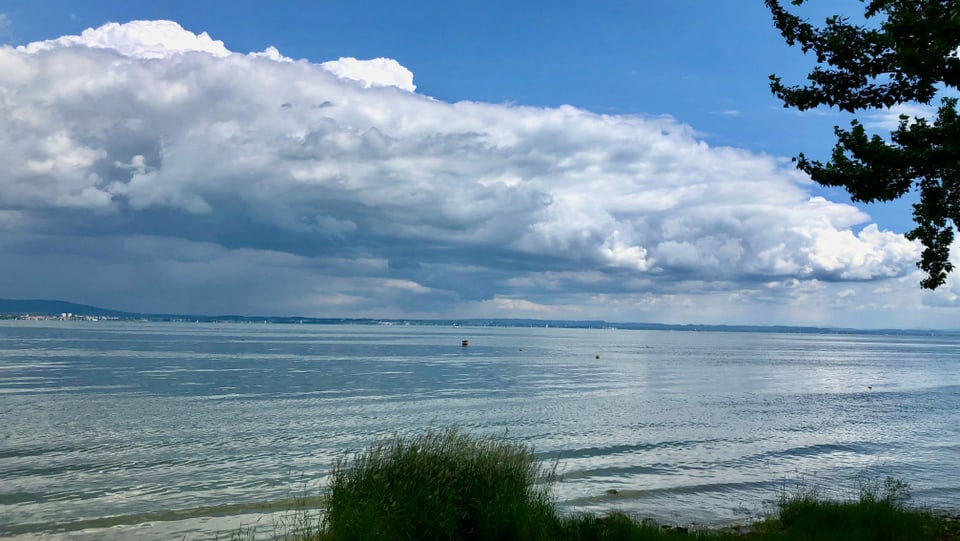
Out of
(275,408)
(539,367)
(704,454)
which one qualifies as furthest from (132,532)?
(539,367)

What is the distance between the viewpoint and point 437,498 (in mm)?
13094

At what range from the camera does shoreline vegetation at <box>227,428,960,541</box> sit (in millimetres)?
12773

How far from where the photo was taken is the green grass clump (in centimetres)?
1256

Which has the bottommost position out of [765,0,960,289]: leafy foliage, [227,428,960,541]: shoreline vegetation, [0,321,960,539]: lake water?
[0,321,960,539]: lake water

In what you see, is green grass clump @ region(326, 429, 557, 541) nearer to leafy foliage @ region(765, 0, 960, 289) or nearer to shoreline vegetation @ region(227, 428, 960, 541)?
shoreline vegetation @ region(227, 428, 960, 541)

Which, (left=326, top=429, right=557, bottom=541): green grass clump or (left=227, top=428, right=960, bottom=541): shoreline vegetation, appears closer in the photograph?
(left=326, top=429, right=557, bottom=541): green grass clump

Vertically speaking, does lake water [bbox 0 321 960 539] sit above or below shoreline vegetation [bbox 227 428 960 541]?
below

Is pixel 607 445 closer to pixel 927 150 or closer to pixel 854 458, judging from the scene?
pixel 854 458

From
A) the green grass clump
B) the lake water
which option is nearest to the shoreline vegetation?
the green grass clump

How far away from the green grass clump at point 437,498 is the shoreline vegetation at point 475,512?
0.02 m

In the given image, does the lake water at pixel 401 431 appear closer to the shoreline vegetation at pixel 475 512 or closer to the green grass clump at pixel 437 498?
the shoreline vegetation at pixel 475 512

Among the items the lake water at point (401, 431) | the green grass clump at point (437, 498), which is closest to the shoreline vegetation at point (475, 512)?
the green grass clump at point (437, 498)

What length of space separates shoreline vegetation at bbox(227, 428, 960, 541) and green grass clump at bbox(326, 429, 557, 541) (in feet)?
0.06

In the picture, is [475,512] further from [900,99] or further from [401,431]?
[401,431]
